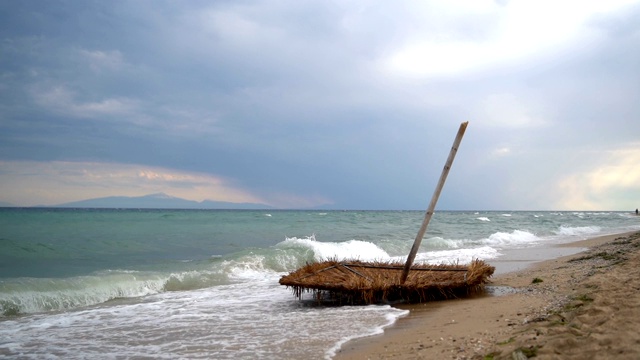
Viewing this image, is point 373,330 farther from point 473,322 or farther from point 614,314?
point 614,314

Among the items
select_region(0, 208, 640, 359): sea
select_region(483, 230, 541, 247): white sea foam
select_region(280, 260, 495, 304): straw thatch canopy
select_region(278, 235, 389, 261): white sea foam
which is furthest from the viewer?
select_region(483, 230, 541, 247): white sea foam

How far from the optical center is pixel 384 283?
8688mm

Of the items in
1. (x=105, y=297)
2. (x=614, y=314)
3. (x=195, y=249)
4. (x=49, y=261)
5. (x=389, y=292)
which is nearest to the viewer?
(x=614, y=314)

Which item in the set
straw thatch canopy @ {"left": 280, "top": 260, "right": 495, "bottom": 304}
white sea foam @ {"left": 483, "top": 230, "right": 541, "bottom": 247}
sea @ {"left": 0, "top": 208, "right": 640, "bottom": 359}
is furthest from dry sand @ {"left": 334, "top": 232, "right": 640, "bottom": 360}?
white sea foam @ {"left": 483, "top": 230, "right": 541, "bottom": 247}

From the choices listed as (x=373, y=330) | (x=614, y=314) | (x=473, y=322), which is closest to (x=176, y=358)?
(x=373, y=330)

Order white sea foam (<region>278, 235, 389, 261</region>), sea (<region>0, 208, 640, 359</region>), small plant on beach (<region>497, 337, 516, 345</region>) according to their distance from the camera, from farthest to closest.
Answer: white sea foam (<region>278, 235, 389, 261</region>) < sea (<region>0, 208, 640, 359</region>) < small plant on beach (<region>497, 337, 516, 345</region>)

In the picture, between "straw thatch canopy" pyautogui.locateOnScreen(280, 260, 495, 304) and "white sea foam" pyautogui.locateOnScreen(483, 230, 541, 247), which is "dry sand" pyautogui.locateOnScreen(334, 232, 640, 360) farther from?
"white sea foam" pyautogui.locateOnScreen(483, 230, 541, 247)

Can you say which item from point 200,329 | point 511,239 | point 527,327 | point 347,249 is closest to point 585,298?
point 527,327

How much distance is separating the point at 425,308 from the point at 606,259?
6.83m

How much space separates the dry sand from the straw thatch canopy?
343 millimetres

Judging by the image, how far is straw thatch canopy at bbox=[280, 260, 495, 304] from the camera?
8664 mm

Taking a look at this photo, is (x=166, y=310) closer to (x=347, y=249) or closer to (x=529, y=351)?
(x=529, y=351)

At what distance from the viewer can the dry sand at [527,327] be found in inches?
159

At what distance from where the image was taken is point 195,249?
66.3ft
